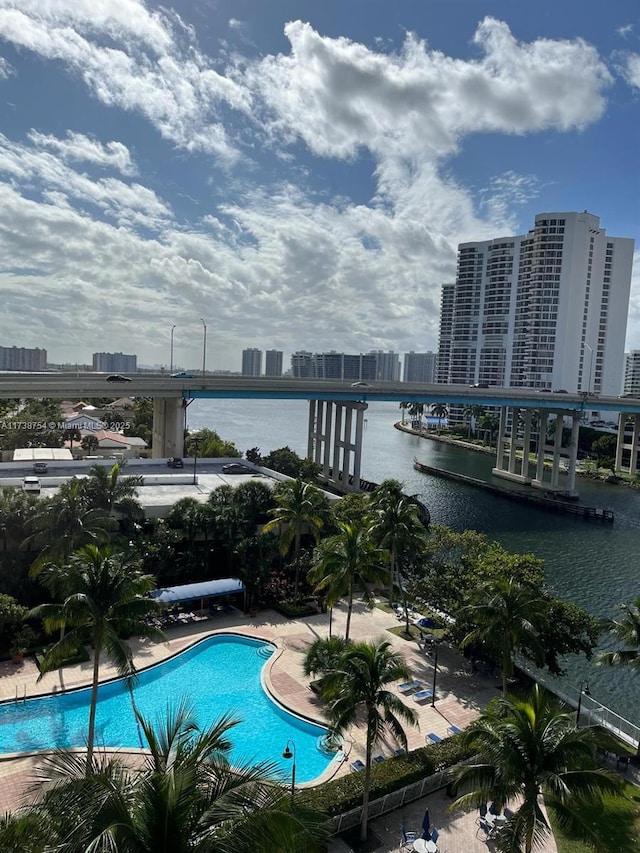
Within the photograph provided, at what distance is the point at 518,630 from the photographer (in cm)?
1994

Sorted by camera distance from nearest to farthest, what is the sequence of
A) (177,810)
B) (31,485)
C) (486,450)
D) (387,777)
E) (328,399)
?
1. (177,810)
2. (387,777)
3. (31,485)
4. (328,399)
5. (486,450)

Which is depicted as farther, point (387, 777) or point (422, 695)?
point (422, 695)

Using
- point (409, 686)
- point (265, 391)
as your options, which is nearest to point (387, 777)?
point (409, 686)

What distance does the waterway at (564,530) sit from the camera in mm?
28297

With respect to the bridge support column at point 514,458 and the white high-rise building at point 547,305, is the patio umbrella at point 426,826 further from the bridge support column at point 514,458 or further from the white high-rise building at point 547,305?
the white high-rise building at point 547,305

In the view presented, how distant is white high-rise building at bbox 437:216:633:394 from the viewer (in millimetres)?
130000

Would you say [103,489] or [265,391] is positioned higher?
[265,391]

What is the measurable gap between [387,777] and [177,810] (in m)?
12.0

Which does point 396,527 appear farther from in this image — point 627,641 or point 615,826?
point 615,826

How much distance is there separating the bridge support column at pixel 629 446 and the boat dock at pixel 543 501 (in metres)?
29.5

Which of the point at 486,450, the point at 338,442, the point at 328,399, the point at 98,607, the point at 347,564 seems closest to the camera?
the point at 98,607

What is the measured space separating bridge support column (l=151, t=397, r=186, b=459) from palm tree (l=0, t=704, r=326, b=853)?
152 ft

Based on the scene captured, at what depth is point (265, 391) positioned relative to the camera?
2539 inches

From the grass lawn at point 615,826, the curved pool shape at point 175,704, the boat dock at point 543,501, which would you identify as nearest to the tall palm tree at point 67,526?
the curved pool shape at point 175,704
